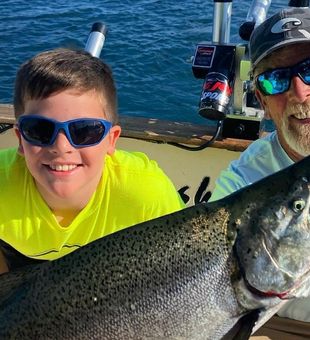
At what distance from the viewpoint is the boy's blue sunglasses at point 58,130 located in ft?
Answer: 8.23

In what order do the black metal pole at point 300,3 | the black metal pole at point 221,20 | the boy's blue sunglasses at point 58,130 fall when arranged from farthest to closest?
the black metal pole at point 221,20, the black metal pole at point 300,3, the boy's blue sunglasses at point 58,130

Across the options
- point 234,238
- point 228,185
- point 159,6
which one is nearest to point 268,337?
point 228,185

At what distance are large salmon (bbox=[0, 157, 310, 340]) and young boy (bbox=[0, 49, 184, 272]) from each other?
604mm

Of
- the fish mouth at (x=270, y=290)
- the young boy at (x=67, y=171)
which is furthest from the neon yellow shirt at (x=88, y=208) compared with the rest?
the fish mouth at (x=270, y=290)

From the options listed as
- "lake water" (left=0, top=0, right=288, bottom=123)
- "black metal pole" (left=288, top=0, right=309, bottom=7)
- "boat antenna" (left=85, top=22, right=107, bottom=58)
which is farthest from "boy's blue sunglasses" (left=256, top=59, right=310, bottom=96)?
"lake water" (left=0, top=0, right=288, bottom=123)

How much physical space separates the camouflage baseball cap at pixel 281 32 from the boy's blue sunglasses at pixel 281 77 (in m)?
0.11

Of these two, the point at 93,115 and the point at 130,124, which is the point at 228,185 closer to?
the point at 93,115

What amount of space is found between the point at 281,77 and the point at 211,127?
1769mm

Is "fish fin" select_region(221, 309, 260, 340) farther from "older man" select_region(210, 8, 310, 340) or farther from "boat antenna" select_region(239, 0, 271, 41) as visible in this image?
"boat antenna" select_region(239, 0, 271, 41)

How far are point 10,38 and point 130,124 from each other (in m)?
7.49

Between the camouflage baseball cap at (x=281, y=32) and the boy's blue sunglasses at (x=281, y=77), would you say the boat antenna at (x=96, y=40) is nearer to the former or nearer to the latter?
the camouflage baseball cap at (x=281, y=32)

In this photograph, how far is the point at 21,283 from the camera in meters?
2.19

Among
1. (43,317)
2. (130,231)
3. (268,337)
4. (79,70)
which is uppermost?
(79,70)

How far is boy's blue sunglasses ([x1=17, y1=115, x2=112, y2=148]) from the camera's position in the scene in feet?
8.23
